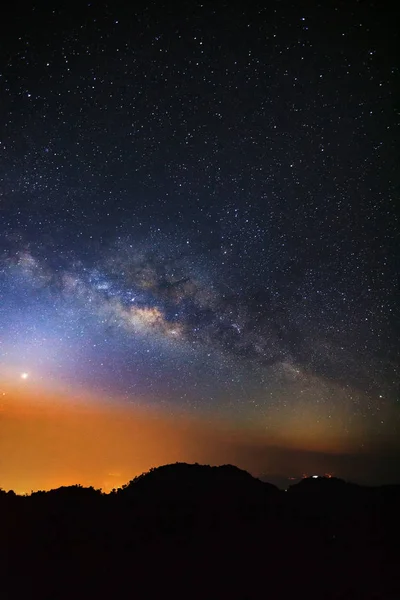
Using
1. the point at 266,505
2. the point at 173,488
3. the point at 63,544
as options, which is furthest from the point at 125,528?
the point at 266,505

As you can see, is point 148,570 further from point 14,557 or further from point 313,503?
point 313,503

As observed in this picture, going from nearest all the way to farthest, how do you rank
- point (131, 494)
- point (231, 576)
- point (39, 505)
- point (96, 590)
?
point (96, 590) → point (231, 576) → point (39, 505) → point (131, 494)

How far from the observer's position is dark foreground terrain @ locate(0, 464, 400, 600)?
13969mm

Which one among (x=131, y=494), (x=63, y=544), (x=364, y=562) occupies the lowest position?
(x=364, y=562)

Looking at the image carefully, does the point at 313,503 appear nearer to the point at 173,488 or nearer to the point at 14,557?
the point at 173,488

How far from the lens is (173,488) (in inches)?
837

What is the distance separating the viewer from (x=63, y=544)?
1619cm

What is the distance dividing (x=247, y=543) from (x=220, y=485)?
201 inches

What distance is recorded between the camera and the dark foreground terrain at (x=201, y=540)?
14.0 meters

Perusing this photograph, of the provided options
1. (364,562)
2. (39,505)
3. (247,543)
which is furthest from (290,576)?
(39,505)

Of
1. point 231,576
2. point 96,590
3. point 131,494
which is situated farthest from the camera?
point 131,494

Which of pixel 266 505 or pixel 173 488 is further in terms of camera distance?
pixel 173 488

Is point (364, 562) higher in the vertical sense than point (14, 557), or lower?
lower

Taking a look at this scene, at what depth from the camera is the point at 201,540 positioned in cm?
1675
